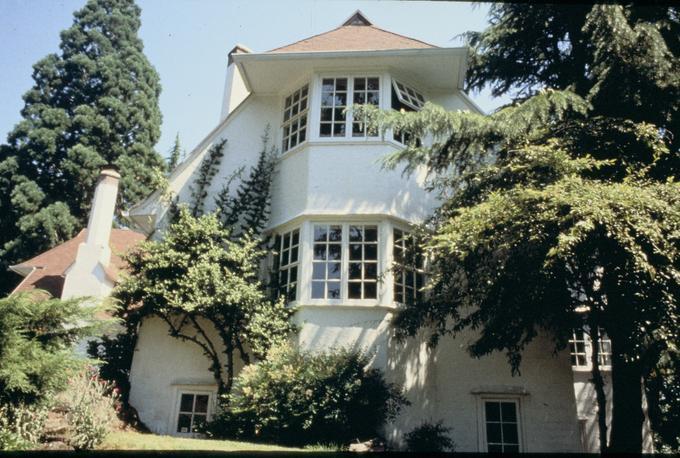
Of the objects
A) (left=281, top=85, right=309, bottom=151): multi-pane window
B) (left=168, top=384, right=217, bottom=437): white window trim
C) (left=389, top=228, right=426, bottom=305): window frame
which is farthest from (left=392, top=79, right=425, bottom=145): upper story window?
(left=168, top=384, right=217, bottom=437): white window trim

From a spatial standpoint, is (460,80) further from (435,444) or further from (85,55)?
(85,55)

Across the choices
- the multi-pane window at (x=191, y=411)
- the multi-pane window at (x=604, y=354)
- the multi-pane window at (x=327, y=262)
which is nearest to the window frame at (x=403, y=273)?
the multi-pane window at (x=327, y=262)

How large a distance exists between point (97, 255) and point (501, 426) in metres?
12.2

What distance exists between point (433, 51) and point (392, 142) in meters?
2.62

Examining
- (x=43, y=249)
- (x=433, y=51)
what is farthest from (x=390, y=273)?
(x=43, y=249)

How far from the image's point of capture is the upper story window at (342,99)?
1372 cm

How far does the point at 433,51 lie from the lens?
13586mm

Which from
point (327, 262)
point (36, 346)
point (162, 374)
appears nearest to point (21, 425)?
point (36, 346)

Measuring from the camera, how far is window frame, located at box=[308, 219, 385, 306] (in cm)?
1188

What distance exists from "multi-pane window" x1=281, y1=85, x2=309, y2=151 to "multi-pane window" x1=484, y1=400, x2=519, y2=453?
8.23 metres

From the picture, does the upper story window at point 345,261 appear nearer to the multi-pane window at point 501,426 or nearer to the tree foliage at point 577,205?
the tree foliage at point 577,205

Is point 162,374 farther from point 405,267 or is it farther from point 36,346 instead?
point 405,267

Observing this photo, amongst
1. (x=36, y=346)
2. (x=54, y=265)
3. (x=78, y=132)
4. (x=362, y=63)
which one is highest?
(x=78, y=132)

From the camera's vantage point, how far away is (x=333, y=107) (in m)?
14.0
